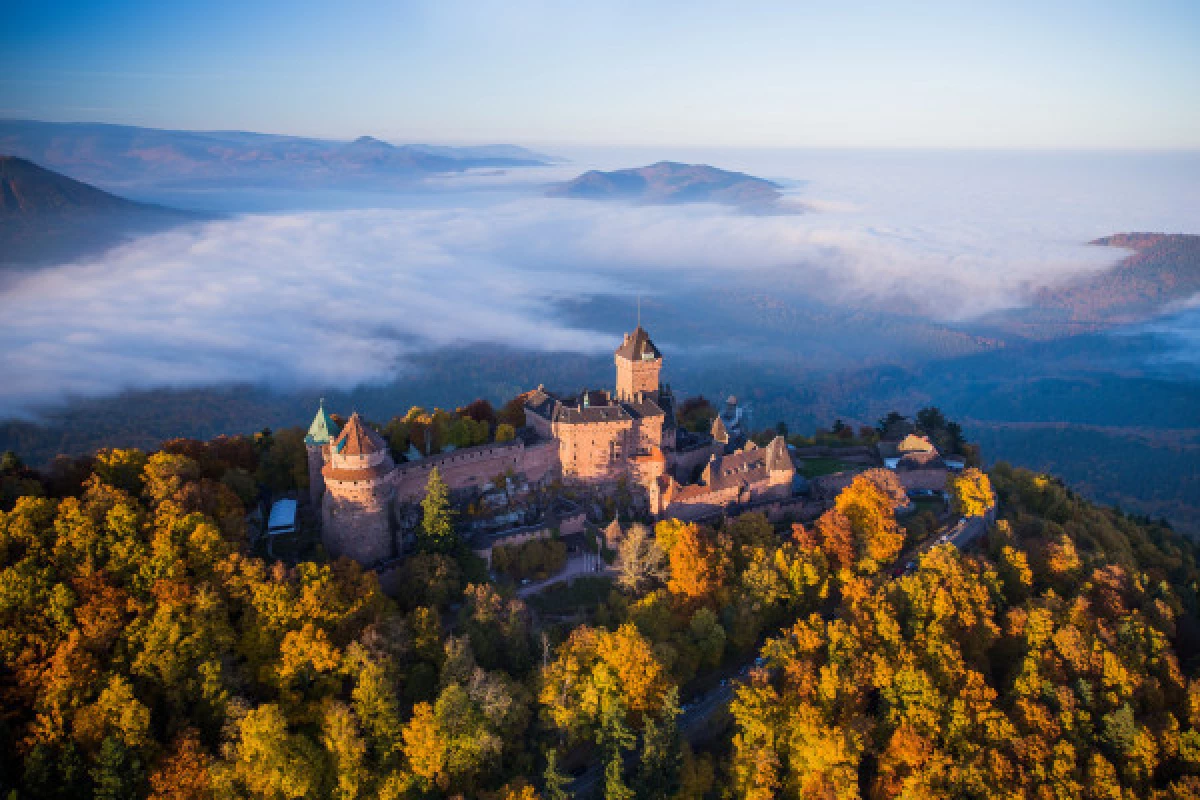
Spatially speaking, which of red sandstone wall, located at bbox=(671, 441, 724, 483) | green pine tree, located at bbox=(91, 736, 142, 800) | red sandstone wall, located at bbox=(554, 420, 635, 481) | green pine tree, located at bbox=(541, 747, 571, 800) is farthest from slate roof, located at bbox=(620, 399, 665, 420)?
green pine tree, located at bbox=(91, 736, 142, 800)

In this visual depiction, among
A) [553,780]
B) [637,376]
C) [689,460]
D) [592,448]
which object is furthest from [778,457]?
[553,780]

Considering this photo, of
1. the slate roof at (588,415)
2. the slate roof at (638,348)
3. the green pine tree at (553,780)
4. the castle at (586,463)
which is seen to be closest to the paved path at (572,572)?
the castle at (586,463)

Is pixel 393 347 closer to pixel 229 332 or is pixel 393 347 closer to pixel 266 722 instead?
pixel 229 332

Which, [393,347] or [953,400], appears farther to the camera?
[953,400]

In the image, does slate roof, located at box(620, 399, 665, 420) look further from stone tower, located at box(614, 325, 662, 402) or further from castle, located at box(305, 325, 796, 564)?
stone tower, located at box(614, 325, 662, 402)

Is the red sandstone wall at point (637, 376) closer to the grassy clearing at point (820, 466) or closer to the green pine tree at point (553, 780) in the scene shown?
the grassy clearing at point (820, 466)

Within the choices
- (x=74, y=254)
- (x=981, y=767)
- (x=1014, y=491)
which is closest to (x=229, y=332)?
(x=74, y=254)
